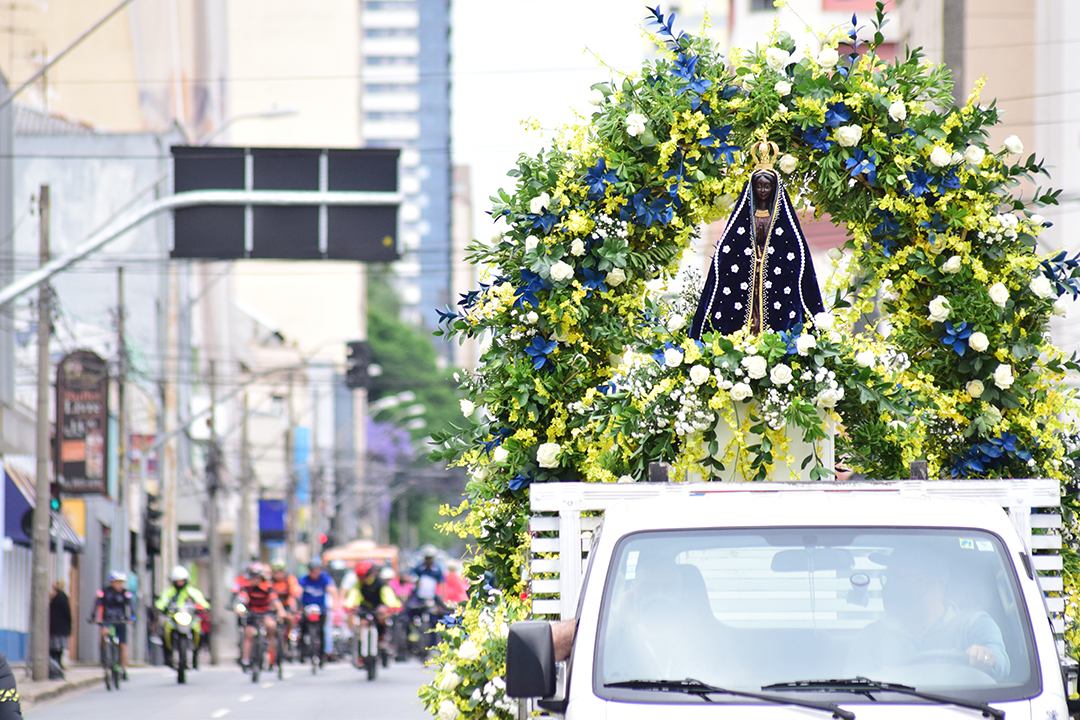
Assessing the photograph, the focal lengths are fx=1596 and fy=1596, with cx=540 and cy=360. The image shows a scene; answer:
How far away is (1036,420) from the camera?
8.56 meters

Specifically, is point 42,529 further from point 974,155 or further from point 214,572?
point 974,155

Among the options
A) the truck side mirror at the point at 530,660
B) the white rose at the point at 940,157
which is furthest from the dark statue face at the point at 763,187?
the truck side mirror at the point at 530,660

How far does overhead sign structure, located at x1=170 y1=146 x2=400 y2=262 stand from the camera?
17.2 meters

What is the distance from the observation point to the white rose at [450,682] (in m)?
7.54

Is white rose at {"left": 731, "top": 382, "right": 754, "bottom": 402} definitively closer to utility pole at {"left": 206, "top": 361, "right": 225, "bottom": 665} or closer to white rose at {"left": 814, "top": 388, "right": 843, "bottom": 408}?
white rose at {"left": 814, "top": 388, "right": 843, "bottom": 408}

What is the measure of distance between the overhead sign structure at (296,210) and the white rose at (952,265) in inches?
372

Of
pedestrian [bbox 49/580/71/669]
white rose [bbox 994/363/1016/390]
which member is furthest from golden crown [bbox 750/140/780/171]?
pedestrian [bbox 49/580/71/669]

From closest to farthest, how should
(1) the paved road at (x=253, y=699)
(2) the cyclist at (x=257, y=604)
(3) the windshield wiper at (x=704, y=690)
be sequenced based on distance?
(3) the windshield wiper at (x=704, y=690) < (1) the paved road at (x=253, y=699) < (2) the cyclist at (x=257, y=604)

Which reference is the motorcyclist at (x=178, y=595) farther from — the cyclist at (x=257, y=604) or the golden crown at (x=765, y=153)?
the golden crown at (x=765, y=153)

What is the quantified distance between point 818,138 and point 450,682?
3665mm

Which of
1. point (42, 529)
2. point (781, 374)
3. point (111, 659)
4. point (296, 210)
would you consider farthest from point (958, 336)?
point (42, 529)

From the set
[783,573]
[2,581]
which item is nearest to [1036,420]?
[783,573]

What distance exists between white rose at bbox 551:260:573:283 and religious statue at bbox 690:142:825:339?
81cm

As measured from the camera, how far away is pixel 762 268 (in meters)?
8.77
